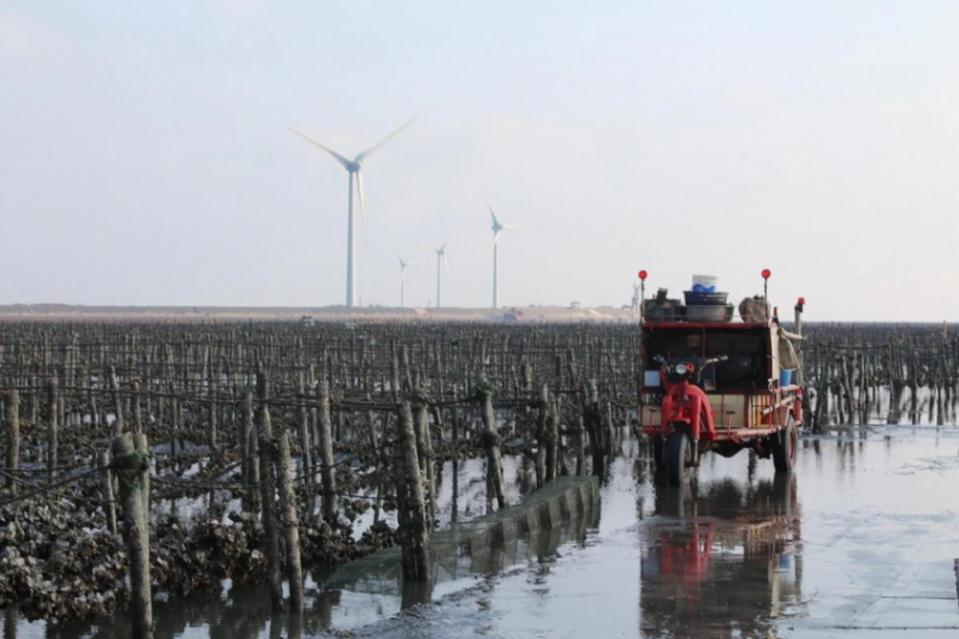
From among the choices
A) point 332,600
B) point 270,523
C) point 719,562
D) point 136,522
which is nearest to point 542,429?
point 719,562

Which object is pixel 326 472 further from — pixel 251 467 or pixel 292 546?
pixel 292 546

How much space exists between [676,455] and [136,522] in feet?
35.3

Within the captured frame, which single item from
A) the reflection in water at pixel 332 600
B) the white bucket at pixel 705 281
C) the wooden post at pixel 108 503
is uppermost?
the white bucket at pixel 705 281

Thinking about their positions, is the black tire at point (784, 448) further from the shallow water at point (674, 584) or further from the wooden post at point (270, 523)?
the wooden post at point (270, 523)

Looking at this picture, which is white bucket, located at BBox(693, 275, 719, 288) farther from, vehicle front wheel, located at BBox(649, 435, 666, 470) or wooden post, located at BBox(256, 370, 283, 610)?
wooden post, located at BBox(256, 370, 283, 610)

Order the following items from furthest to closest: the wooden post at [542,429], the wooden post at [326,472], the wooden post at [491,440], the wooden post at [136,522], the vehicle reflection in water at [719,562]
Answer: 1. the wooden post at [542,429]
2. the wooden post at [491,440]
3. the wooden post at [326,472]
4. the vehicle reflection in water at [719,562]
5. the wooden post at [136,522]

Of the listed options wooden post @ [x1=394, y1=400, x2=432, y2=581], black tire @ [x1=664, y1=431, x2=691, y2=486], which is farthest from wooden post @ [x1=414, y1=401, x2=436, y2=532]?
black tire @ [x1=664, y1=431, x2=691, y2=486]

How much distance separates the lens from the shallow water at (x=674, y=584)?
12.8 metres

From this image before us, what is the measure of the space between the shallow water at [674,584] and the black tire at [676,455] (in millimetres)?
478

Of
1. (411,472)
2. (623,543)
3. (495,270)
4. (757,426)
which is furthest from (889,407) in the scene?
(495,270)

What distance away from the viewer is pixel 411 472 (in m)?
15.1

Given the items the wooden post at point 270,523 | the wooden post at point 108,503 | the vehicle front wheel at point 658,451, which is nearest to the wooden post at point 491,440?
the vehicle front wheel at point 658,451

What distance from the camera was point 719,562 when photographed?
15672 mm

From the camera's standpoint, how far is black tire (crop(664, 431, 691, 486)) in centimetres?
2147
